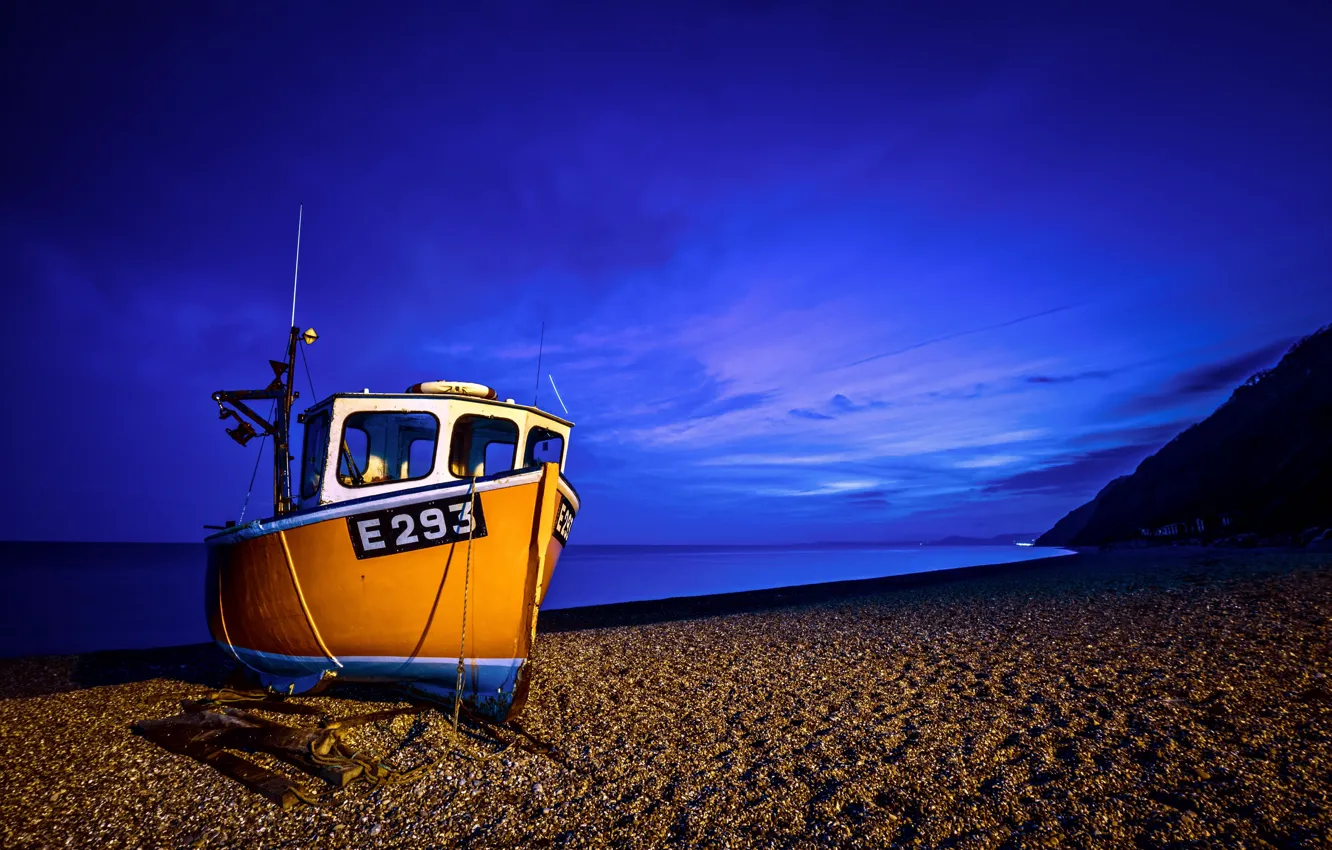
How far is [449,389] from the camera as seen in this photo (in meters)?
8.73

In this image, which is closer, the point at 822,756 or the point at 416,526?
the point at 822,756

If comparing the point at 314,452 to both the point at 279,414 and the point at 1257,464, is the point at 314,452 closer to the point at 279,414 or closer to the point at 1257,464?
the point at 279,414

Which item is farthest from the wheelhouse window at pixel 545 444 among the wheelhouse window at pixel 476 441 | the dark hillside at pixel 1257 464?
the dark hillside at pixel 1257 464

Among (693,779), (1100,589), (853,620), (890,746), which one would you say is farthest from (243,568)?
(1100,589)

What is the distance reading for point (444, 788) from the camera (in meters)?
5.65

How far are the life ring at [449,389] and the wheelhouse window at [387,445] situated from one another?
0.39 meters

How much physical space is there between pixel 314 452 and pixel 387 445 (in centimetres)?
122

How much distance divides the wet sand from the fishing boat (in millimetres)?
881

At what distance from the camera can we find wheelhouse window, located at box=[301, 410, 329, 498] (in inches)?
340

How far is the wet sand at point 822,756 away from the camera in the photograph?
15.4 feet

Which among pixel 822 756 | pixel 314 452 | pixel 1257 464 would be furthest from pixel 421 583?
pixel 1257 464

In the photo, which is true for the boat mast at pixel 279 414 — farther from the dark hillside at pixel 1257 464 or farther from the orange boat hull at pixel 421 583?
the dark hillside at pixel 1257 464

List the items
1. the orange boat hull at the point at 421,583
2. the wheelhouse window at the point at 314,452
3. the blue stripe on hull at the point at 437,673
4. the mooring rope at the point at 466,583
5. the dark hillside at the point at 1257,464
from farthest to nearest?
the dark hillside at the point at 1257,464 < the wheelhouse window at the point at 314,452 < the blue stripe on hull at the point at 437,673 < the orange boat hull at the point at 421,583 < the mooring rope at the point at 466,583

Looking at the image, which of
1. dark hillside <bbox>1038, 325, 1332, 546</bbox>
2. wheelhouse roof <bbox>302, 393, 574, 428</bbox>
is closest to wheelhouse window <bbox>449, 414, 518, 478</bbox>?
wheelhouse roof <bbox>302, 393, 574, 428</bbox>
